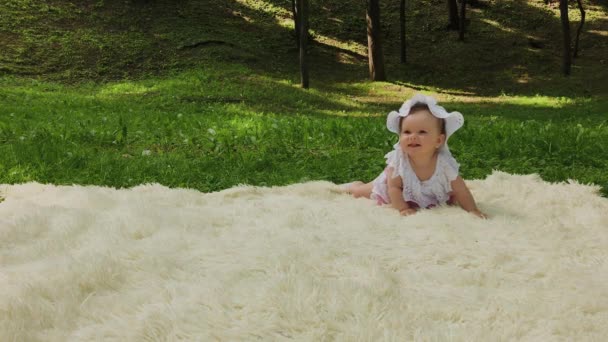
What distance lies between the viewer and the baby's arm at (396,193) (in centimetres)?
431

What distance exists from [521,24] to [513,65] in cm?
509

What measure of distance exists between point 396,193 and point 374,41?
1757 centimetres

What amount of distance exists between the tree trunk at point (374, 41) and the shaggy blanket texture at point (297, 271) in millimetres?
17164

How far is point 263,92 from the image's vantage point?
16.9 meters

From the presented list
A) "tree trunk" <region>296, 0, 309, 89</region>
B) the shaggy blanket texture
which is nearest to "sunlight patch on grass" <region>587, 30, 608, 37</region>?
"tree trunk" <region>296, 0, 309, 89</region>

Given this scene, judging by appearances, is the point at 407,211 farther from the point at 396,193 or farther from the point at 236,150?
the point at 236,150

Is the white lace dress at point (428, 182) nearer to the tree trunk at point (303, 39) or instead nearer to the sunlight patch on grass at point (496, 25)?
the tree trunk at point (303, 39)

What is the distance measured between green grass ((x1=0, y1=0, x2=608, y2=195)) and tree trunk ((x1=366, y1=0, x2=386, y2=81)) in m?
0.68

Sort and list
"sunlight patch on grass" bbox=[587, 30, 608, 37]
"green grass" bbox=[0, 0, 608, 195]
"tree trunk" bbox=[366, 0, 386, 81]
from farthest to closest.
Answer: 1. "sunlight patch on grass" bbox=[587, 30, 608, 37]
2. "tree trunk" bbox=[366, 0, 386, 81]
3. "green grass" bbox=[0, 0, 608, 195]

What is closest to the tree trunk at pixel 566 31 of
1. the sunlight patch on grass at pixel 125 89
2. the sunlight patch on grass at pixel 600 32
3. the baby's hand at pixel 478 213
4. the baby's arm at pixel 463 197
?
the sunlight patch on grass at pixel 600 32

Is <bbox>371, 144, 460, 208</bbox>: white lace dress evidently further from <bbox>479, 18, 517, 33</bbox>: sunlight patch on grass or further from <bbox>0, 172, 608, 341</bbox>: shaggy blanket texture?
<bbox>479, 18, 517, 33</bbox>: sunlight patch on grass

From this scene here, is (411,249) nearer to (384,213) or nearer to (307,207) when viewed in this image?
(384,213)

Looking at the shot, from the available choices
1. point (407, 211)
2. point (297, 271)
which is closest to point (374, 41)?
point (407, 211)

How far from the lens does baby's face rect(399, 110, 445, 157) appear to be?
4332mm
